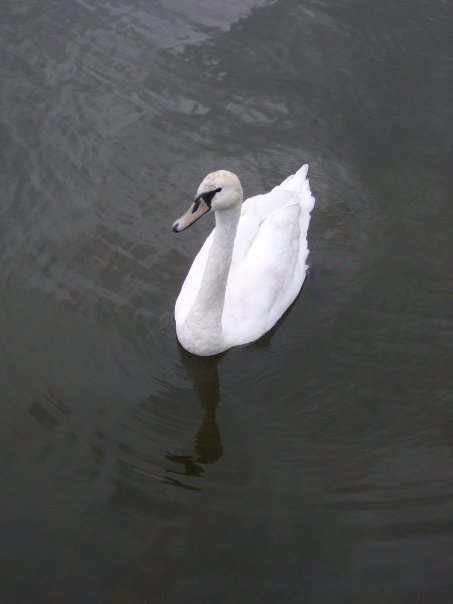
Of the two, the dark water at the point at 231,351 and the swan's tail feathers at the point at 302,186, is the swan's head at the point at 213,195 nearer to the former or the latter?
the dark water at the point at 231,351

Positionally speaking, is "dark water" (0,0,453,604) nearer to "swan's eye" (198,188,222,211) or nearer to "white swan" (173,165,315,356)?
"white swan" (173,165,315,356)

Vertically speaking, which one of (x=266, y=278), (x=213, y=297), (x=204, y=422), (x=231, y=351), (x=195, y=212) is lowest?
(x=204, y=422)

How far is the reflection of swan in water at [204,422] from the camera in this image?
18.6 feet

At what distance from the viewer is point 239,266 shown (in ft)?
22.6

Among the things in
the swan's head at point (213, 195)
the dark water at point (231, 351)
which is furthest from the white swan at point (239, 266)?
the dark water at point (231, 351)

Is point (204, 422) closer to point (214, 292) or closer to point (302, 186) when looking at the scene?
point (214, 292)

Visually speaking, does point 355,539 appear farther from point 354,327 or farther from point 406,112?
point 406,112

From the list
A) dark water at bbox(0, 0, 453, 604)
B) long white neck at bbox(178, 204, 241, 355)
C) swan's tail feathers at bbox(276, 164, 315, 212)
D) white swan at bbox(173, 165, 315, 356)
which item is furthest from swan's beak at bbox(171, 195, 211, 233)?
swan's tail feathers at bbox(276, 164, 315, 212)

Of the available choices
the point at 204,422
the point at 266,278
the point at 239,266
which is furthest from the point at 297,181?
the point at 204,422

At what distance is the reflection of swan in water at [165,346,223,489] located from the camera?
5.67m

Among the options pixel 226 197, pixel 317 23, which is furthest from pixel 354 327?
pixel 317 23

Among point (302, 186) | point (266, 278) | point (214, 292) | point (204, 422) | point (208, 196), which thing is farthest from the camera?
point (302, 186)

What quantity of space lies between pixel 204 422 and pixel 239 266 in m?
1.56

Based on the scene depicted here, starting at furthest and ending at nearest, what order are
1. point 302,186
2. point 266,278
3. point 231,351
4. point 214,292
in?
point 302,186 < point 266,278 < point 231,351 < point 214,292
